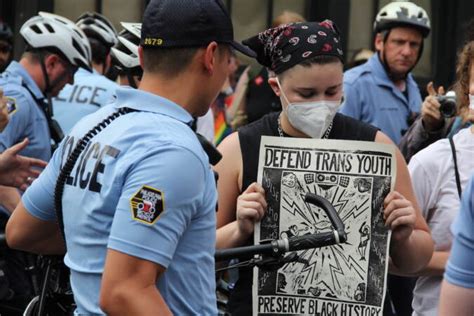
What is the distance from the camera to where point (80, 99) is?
30.1 feet

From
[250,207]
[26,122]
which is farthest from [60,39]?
[250,207]

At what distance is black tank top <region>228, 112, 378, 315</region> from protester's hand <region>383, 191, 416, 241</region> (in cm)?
32

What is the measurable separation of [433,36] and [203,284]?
1115cm

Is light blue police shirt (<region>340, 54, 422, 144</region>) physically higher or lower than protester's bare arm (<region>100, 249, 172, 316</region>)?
lower

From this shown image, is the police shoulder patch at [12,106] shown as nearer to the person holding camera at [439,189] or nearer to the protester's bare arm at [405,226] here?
the person holding camera at [439,189]

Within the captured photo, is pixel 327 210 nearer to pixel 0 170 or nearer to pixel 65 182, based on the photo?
pixel 65 182

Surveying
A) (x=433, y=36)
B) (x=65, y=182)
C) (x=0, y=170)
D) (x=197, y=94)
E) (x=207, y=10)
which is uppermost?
(x=207, y=10)

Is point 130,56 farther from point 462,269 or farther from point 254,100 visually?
point 254,100

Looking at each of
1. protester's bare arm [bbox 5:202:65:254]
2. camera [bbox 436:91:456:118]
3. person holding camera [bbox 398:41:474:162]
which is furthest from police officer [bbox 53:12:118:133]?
protester's bare arm [bbox 5:202:65:254]

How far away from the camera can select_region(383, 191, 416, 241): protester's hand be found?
4.24 m

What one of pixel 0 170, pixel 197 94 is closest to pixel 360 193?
pixel 197 94

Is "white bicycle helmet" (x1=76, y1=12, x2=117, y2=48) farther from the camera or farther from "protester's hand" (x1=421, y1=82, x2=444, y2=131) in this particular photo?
the camera

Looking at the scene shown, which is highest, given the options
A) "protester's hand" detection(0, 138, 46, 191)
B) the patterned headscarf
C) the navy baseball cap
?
the navy baseball cap

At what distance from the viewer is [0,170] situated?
16.2 feet
